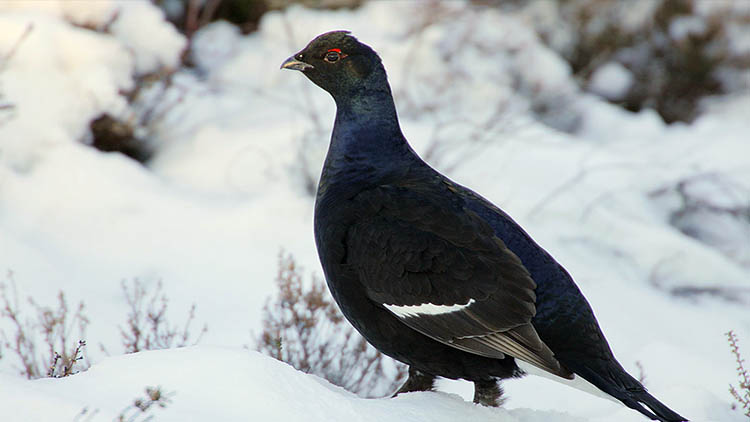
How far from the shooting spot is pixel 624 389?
101 inches

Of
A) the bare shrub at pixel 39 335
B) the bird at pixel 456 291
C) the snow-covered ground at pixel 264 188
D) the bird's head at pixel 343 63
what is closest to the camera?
the bird at pixel 456 291

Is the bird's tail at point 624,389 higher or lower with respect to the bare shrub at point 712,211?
lower

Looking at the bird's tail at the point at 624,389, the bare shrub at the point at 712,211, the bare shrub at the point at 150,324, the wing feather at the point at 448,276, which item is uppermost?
the bare shrub at the point at 712,211

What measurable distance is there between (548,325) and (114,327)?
2.27m

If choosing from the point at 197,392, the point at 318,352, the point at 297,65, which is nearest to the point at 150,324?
the point at 318,352

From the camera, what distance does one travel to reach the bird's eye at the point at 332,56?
3.19 meters

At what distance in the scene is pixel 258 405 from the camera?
2.03 meters

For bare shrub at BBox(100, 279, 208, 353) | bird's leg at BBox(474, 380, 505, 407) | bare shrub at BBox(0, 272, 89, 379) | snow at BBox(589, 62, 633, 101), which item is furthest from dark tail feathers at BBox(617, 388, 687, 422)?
snow at BBox(589, 62, 633, 101)

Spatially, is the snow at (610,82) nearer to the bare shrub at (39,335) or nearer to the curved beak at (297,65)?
the curved beak at (297,65)

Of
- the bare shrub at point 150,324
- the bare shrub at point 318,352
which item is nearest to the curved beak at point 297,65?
the bare shrub at point 318,352

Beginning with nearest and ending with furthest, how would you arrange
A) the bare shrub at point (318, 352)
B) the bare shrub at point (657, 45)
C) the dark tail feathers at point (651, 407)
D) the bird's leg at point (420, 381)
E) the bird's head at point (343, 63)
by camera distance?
the dark tail feathers at point (651, 407) → the bird's leg at point (420, 381) → the bird's head at point (343, 63) → the bare shrub at point (318, 352) → the bare shrub at point (657, 45)

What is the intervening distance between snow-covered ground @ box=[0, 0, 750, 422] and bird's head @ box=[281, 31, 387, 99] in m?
1.20

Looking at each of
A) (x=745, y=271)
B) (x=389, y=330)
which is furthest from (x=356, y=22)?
(x=389, y=330)

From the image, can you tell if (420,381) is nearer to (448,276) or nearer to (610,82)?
(448,276)
